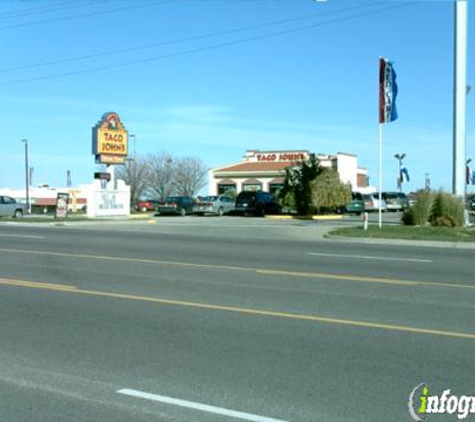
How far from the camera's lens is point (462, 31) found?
1100 inches

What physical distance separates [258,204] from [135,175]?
152 ft

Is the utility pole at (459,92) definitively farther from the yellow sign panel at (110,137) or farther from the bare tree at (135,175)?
the bare tree at (135,175)

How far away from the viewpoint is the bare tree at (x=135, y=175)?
87.0m

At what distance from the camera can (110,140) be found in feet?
142

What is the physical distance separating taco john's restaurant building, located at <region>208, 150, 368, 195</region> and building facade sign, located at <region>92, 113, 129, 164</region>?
33275 millimetres

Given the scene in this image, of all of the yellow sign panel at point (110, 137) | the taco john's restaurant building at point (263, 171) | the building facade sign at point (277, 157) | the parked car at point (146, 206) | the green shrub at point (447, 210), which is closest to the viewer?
the green shrub at point (447, 210)

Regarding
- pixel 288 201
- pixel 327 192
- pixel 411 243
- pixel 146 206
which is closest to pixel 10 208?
pixel 288 201

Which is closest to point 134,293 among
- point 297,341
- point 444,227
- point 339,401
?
point 297,341

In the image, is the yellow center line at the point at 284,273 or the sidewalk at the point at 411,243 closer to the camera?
the yellow center line at the point at 284,273

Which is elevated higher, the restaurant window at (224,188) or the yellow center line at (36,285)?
the restaurant window at (224,188)

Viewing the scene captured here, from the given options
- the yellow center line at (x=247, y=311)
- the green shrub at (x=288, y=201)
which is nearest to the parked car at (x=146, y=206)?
the green shrub at (x=288, y=201)

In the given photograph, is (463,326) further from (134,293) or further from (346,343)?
(134,293)

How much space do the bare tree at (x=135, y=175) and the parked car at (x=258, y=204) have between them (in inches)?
1663

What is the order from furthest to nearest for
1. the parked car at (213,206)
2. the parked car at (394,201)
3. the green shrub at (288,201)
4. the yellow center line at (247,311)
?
the parked car at (394,201) < the parked car at (213,206) < the green shrub at (288,201) < the yellow center line at (247,311)
